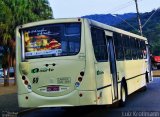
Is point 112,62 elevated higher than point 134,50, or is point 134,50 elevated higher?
point 134,50

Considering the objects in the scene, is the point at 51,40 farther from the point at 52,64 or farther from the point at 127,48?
the point at 127,48

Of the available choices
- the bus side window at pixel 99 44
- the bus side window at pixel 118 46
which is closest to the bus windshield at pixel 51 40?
the bus side window at pixel 99 44

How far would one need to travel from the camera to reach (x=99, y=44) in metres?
14.8

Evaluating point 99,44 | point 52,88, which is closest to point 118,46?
point 99,44

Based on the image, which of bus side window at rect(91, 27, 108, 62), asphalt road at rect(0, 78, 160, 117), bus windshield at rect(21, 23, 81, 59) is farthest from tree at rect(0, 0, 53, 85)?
bus windshield at rect(21, 23, 81, 59)

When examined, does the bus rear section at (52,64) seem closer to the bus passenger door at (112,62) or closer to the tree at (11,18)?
the bus passenger door at (112,62)

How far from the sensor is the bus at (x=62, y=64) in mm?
13492

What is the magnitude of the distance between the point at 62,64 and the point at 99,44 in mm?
1682

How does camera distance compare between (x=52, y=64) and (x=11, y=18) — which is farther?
(x=11, y=18)

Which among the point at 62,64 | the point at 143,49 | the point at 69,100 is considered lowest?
the point at 69,100

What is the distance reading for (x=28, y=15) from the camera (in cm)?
3212

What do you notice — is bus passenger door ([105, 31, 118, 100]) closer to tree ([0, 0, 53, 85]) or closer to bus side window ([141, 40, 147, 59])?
bus side window ([141, 40, 147, 59])

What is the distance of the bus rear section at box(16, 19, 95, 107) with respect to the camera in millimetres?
13516

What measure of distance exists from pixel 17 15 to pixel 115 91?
16.5 metres
